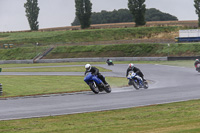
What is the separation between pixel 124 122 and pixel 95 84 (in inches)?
377

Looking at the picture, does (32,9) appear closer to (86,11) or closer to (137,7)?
(86,11)

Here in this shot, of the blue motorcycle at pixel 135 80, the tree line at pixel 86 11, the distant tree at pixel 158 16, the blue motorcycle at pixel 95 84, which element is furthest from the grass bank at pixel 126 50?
the distant tree at pixel 158 16

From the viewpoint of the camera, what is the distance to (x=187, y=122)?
32.8ft

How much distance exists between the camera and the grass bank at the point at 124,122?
9.41 m

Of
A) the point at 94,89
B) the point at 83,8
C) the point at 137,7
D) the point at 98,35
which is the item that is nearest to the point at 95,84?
the point at 94,89

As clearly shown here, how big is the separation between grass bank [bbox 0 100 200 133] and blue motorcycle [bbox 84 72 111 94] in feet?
20.5

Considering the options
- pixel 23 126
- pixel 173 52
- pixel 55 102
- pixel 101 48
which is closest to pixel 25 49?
pixel 101 48

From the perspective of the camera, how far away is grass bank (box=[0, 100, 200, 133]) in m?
9.41

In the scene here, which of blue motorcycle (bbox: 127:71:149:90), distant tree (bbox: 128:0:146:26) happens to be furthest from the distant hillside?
blue motorcycle (bbox: 127:71:149:90)

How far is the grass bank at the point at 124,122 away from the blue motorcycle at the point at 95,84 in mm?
6263

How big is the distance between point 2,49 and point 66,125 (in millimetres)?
77414

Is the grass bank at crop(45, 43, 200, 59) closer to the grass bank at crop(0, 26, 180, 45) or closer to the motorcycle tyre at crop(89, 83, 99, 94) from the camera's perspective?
the grass bank at crop(0, 26, 180, 45)

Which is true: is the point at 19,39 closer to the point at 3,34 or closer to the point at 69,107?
the point at 3,34

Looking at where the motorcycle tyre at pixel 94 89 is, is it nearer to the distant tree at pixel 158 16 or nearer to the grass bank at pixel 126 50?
the grass bank at pixel 126 50
